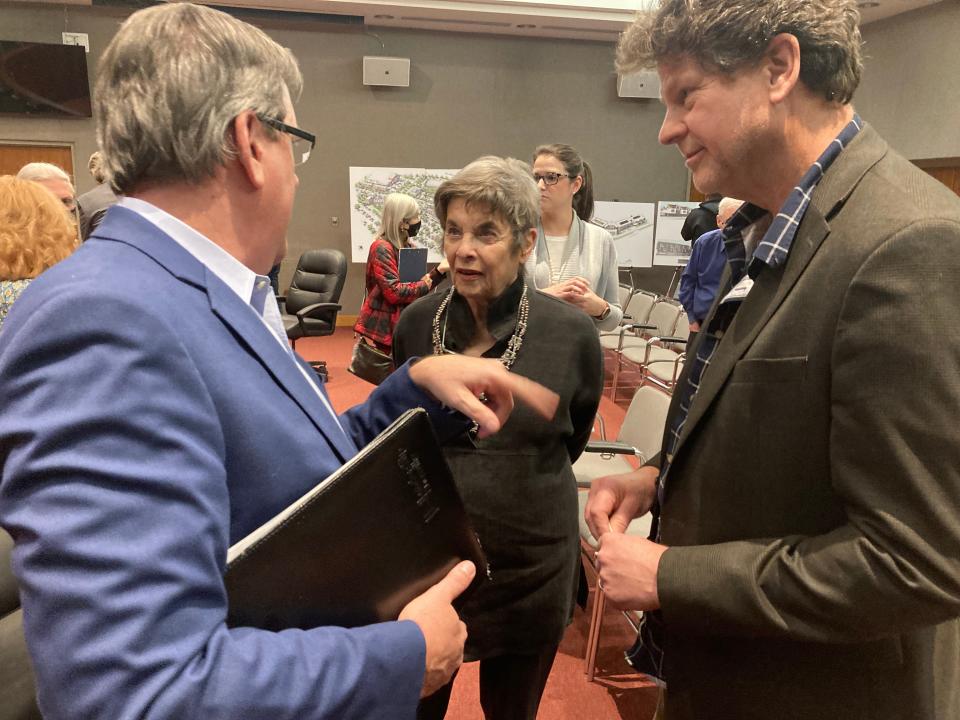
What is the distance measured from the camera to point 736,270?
3.76 ft

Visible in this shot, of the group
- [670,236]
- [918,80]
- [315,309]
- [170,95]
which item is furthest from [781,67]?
[670,236]

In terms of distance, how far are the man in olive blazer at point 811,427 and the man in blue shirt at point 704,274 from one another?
2.44 meters

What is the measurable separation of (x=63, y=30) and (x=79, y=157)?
4.27 feet

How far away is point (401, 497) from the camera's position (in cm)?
83

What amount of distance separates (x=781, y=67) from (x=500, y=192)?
81 cm

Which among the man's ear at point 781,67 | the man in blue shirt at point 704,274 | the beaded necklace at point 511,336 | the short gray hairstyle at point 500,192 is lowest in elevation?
the man in blue shirt at point 704,274

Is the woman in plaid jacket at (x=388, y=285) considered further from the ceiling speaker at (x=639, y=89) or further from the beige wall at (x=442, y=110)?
the ceiling speaker at (x=639, y=89)

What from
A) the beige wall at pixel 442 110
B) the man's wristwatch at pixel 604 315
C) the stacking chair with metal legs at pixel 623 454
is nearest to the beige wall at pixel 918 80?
the beige wall at pixel 442 110

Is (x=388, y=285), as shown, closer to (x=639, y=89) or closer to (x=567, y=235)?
(x=567, y=235)

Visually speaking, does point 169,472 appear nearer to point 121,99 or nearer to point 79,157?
point 121,99

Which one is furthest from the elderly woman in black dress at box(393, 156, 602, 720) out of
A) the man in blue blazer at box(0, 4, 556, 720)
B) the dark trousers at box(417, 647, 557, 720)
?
the man in blue blazer at box(0, 4, 556, 720)

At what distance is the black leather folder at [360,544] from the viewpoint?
66 cm

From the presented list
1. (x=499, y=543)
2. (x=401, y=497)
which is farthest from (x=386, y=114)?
(x=401, y=497)

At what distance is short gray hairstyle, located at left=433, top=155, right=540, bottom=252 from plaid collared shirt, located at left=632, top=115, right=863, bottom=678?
607 millimetres
